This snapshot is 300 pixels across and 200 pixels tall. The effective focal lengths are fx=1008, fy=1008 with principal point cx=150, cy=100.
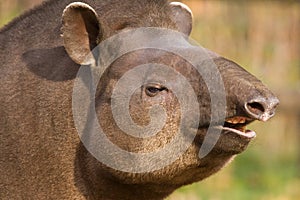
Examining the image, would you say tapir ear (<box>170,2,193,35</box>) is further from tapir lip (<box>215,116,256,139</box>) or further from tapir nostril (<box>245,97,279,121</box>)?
tapir nostril (<box>245,97,279,121</box>)

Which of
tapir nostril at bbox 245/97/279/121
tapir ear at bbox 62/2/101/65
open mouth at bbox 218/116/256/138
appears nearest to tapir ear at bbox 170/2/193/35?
tapir ear at bbox 62/2/101/65

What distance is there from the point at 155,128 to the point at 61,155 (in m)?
0.58

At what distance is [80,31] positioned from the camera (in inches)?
218

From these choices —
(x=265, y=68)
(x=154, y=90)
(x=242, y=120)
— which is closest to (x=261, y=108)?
(x=242, y=120)

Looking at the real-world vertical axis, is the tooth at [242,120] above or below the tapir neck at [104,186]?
above

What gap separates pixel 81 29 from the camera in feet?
18.2

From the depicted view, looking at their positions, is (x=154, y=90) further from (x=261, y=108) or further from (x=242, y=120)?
(x=261, y=108)

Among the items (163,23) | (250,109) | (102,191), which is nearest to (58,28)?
(163,23)

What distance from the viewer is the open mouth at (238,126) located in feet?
16.7

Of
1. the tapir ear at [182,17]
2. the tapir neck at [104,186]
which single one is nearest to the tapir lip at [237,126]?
the tapir neck at [104,186]

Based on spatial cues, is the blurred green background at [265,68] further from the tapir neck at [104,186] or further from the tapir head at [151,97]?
the tapir head at [151,97]

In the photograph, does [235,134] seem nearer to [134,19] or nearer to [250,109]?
[250,109]

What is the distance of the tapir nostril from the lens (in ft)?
16.0

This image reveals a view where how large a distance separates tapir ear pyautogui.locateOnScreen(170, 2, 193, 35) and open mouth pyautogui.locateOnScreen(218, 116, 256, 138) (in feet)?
2.87
